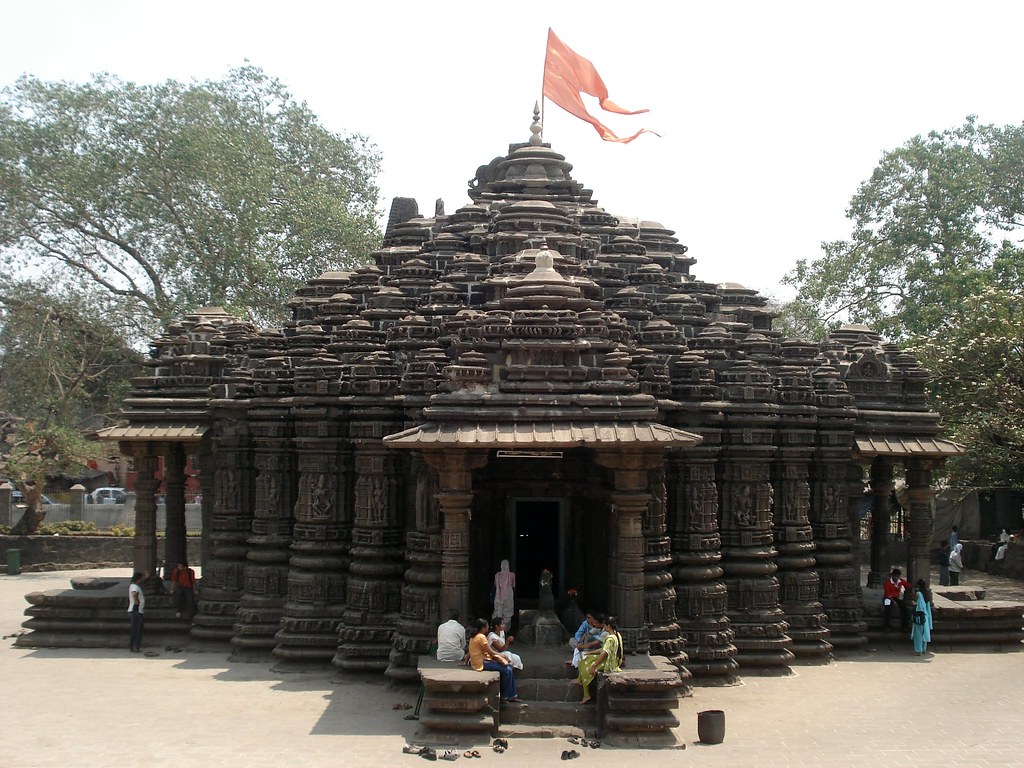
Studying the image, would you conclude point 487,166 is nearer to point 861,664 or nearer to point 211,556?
point 211,556

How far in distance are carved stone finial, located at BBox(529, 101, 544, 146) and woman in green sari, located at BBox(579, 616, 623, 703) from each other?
10623mm

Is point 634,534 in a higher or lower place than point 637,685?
higher

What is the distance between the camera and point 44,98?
3462 centimetres

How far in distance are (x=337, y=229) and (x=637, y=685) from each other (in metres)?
25.1

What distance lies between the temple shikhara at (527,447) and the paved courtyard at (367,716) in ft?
2.83

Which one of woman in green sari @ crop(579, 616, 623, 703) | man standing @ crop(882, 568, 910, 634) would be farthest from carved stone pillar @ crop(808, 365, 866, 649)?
woman in green sari @ crop(579, 616, 623, 703)

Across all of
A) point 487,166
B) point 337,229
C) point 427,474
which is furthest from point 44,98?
point 427,474

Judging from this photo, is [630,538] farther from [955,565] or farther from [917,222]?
[917,222]

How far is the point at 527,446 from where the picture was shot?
1333 centimetres

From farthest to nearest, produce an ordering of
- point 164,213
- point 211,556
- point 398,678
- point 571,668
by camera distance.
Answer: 1. point 164,213
2. point 211,556
3. point 398,678
4. point 571,668

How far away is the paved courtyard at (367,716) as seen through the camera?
12242mm

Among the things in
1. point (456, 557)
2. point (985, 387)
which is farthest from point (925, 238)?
point (456, 557)

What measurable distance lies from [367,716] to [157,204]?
2376 centimetres

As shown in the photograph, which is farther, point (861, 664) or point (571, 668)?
point (861, 664)
